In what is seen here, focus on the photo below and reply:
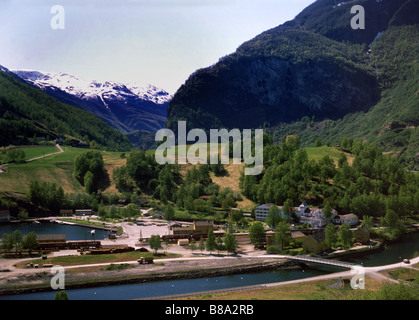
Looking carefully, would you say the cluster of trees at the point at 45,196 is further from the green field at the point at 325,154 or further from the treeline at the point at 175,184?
the green field at the point at 325,154

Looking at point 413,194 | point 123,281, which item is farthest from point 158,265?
point 413,194

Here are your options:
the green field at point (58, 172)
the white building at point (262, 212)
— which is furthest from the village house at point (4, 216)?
the white building at point (262, 212)

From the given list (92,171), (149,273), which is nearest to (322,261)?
(149,273)

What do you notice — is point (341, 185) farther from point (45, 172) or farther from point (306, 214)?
point (45, 172)

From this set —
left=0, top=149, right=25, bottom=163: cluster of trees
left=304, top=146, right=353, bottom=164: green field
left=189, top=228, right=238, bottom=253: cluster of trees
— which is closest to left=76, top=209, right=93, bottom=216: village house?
left=0, top=149, right=25, bottom=163: cluster of trees
